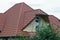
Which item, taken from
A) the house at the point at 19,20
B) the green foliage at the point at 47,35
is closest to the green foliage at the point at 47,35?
the green foliage at the point at 47,35

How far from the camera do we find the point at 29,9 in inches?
1318

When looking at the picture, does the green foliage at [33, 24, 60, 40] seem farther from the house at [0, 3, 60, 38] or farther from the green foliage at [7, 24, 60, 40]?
the house at [0, 3, 60, 38]

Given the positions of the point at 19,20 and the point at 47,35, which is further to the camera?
the point at 19,20

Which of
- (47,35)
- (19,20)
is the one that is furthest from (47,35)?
(19,20)

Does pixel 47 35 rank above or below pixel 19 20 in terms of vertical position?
below

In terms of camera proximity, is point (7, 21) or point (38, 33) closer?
point (38, 33)

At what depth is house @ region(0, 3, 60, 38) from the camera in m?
28.2

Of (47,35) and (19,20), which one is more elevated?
(19,20)

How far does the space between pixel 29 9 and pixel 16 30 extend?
19.5 feet

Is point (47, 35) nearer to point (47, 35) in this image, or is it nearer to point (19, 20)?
point (47, 35)

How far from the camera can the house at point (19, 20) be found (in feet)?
92.4

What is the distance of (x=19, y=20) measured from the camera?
29797 mm

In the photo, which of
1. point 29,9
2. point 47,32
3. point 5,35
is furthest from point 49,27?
point 29,9

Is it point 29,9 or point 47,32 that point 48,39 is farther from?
point 29,9
